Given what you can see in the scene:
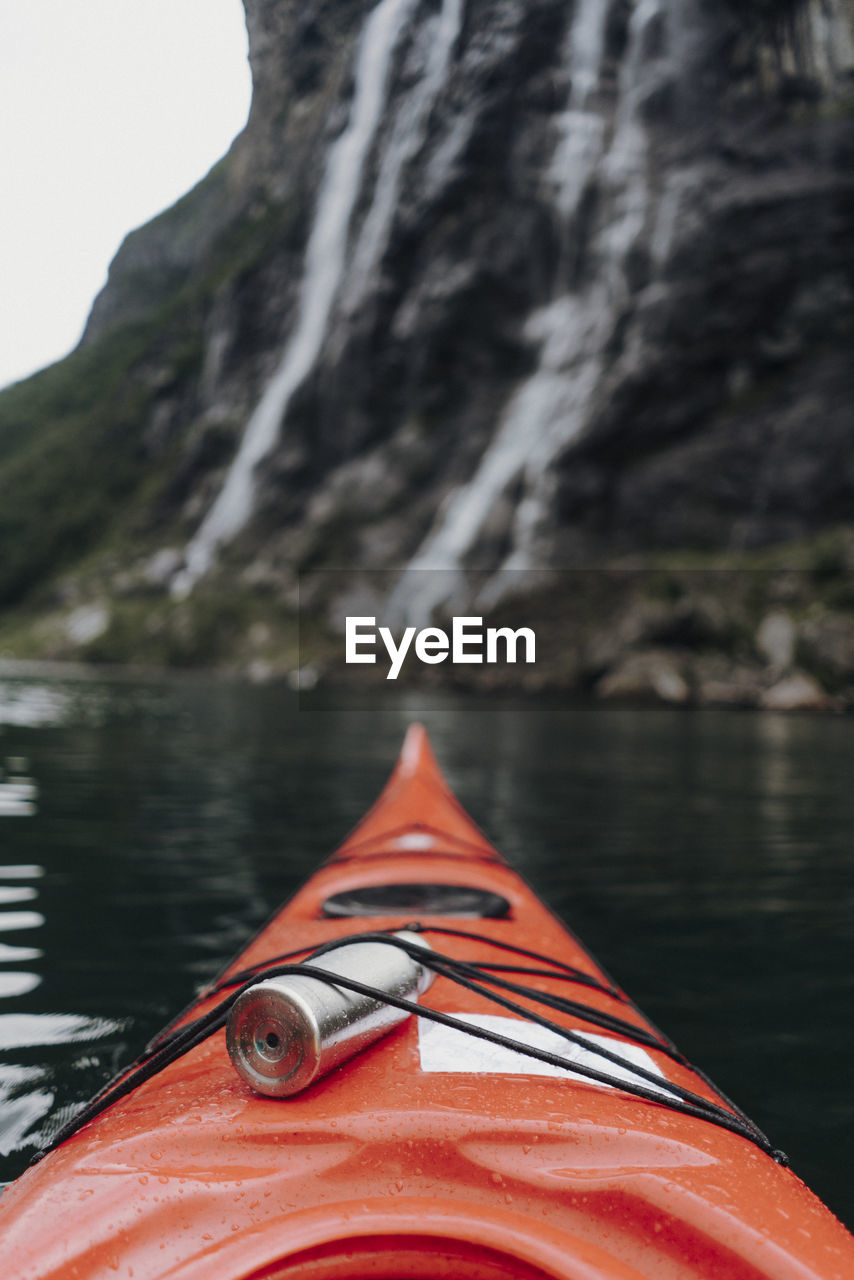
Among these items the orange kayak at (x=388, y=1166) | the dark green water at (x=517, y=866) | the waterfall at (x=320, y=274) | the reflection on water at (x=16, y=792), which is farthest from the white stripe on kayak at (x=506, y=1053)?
the waterfall at (x=320, y=274)

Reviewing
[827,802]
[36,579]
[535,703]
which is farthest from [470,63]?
[827,802]

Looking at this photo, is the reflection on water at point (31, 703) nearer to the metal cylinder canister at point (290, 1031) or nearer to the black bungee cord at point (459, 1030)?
the black bungee cord at point (459, 1030)

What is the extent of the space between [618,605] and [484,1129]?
30887mm

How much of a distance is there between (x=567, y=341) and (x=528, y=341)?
2407 mm

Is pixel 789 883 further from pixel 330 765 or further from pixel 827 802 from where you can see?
pixel 330 765

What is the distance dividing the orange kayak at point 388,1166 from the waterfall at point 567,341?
3216cm

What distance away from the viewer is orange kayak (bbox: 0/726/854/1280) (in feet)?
3.97

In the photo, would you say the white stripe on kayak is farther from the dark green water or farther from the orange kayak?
the dark green water

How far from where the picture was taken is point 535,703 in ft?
81.3

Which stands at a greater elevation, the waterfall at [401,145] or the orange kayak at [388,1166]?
the waterfall at [401,145]

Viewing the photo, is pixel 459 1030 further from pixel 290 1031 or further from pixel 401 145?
pixel 401 145

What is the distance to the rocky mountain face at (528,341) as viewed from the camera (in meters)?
33.6

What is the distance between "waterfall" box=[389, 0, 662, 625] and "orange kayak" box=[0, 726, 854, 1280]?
32163 mm

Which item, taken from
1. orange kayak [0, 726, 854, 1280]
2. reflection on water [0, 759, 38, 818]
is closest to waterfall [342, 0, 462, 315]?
reflection on water [0, 759, 38, 818]
